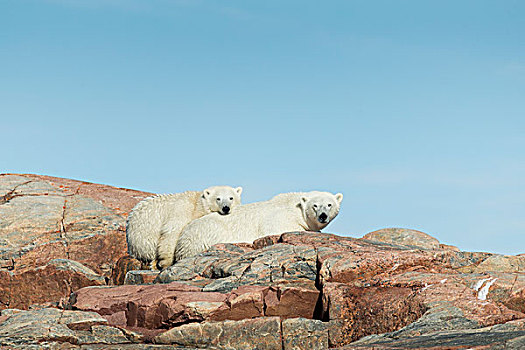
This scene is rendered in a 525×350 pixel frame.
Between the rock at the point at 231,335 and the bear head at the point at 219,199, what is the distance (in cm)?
609

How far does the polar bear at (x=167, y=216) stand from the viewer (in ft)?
51.5

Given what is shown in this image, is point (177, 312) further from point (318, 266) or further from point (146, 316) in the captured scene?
point (318, 266)

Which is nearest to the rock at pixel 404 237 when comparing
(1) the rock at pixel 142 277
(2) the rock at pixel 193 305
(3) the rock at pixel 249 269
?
(3) the rock at pixel 249 269

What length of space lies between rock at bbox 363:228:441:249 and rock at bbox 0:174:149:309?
8.06 metres

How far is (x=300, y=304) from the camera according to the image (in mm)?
10492

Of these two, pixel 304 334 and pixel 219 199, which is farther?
pixel 219 199

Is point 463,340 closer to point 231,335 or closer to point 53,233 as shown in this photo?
point 231,335

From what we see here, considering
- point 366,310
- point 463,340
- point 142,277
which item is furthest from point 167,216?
point 463,340

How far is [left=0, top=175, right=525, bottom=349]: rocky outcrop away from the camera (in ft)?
29.2

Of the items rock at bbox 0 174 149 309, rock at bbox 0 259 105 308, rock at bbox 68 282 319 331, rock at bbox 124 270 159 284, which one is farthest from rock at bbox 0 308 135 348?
rock at bbox 0 174 149 309

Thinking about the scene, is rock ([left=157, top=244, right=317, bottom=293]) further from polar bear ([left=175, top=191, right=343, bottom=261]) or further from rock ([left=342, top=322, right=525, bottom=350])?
rock ([left=342, top=322, right=525, bottom=350])

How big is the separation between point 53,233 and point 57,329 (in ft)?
38.8

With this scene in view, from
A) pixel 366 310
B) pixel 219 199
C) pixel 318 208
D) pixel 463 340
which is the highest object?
pixel 219 199

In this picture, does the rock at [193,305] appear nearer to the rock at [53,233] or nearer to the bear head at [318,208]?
the bear head at [318,208]
